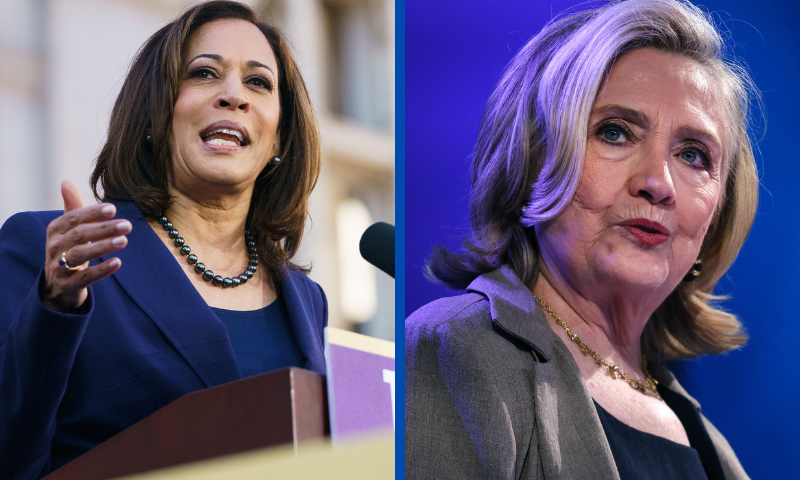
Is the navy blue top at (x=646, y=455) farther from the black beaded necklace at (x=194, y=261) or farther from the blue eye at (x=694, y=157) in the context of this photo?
the black beaded necklace at (x=194, y=261)

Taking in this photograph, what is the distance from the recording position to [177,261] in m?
1.31

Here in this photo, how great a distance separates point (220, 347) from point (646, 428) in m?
0.99

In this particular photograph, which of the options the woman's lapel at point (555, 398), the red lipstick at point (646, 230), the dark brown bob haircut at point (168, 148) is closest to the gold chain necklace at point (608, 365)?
the woman's lapel at point (555, 398)

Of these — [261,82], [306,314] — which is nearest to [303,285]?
Answer: [306,314]

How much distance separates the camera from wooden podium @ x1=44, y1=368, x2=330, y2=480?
2.80 feet

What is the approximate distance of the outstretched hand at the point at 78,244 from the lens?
2.98ft

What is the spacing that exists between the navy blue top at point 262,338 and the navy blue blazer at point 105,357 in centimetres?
7

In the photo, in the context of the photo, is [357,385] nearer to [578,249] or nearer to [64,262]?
[64,262]

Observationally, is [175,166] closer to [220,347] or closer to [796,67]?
[220,347]

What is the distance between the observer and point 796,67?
2.33m

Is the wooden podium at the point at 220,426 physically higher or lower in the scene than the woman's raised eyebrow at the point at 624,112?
lower

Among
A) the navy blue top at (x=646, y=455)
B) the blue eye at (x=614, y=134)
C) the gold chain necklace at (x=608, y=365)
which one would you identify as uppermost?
the blue eye at (x=614, y=134)

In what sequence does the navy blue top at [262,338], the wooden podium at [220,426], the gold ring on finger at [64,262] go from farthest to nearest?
the navy blue top at [262,338]
the gold ring on finger at [64,262]
the wooden podium at [220,426]

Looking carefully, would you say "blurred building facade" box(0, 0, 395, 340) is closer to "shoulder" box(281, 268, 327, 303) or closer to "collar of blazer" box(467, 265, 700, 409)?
"shoulder" box(281, 268, 327, 303)
